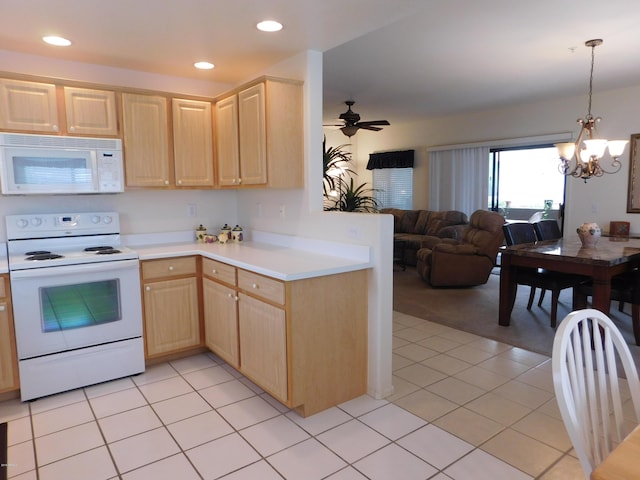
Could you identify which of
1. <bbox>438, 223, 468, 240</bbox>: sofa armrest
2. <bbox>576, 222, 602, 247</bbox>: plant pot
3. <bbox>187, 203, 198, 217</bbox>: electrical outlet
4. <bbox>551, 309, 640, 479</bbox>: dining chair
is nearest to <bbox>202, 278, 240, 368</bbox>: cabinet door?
<bbox>187, 203, 198, 217</bbox>: electrical outlet

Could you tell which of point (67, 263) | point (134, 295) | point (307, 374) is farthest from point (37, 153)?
point (307, 374)

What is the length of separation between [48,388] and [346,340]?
193 centimetres

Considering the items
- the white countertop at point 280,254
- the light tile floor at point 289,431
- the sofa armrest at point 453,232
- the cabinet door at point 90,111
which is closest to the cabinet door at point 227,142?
the white countertop at point 280,254

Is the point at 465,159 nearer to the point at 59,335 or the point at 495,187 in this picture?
the point at 495,187

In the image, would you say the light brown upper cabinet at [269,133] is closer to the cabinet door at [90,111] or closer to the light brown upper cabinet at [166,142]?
the light brown upper cabinet at [166,142]

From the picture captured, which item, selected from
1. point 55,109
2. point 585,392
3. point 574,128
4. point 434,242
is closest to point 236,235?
point 55,109

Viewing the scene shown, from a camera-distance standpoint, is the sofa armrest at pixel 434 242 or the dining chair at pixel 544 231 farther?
the sofa armrest at pixel 434 242

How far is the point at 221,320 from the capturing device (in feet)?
9.78

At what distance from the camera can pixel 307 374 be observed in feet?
7.82

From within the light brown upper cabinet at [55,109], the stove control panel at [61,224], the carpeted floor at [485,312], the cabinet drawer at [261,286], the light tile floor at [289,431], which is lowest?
the light tile floor at [289,431]

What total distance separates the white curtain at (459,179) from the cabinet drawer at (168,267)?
5.09m

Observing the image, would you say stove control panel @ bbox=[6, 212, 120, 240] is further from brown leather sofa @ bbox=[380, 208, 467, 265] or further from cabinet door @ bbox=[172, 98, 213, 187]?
brown leather sofa @ bbox=[380, 208, 467, 265]

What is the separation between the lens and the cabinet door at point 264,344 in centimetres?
235

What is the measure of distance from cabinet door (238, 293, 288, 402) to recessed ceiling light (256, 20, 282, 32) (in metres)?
1.66
